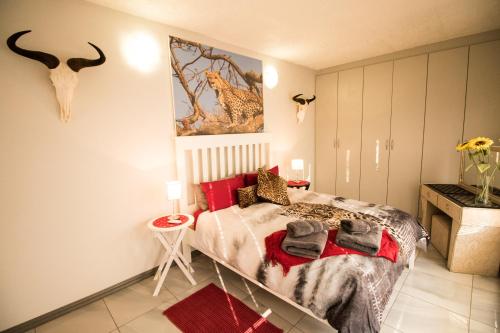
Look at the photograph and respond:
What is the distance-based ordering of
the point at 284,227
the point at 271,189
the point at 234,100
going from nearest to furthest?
the point at 284,227, the point at 271,189, the point at 234,100

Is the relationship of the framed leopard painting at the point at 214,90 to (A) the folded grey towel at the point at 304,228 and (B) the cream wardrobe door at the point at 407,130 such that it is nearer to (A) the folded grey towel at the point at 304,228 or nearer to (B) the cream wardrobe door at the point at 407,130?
(A) the folded grey towel at the point at 304,228

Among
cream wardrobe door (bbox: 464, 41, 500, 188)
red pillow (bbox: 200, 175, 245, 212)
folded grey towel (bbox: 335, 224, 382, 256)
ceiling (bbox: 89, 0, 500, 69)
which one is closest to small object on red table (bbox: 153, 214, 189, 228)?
red pillow (bbox: 200, 175, 245, 212)

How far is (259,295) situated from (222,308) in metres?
0.36

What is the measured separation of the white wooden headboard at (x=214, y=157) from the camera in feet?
8.89

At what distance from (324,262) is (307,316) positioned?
2.13 ft

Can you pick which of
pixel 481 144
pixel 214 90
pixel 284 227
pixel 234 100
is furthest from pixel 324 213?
pixel 214 90

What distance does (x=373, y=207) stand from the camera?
2619 millimetres

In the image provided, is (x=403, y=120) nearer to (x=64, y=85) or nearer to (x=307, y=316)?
(x=307, y=316)

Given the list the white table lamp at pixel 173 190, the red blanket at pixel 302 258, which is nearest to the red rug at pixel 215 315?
the red blanket at pixel 302 258

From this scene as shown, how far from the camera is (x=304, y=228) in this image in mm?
1833

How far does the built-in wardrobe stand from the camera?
313 cm

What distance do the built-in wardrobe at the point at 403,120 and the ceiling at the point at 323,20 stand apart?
42 cm

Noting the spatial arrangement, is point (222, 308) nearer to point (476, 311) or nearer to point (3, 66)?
point (476, 311)

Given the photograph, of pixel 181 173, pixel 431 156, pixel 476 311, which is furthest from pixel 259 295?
pixel 431 156
